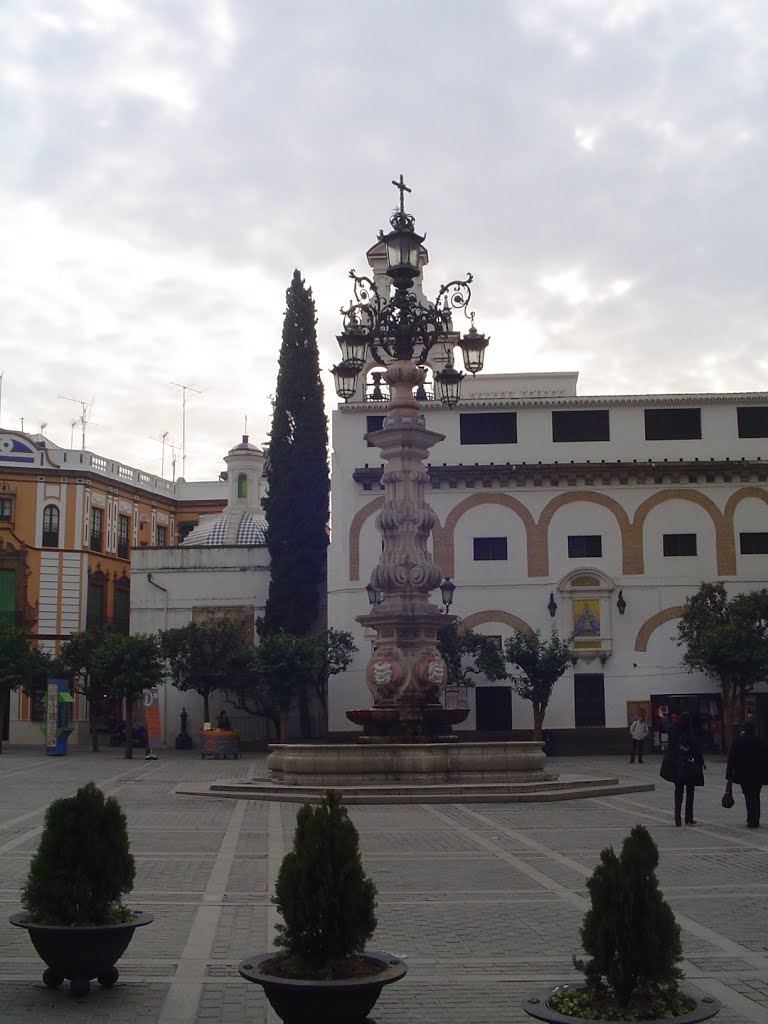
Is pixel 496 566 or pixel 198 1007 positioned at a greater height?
pixel 496 566

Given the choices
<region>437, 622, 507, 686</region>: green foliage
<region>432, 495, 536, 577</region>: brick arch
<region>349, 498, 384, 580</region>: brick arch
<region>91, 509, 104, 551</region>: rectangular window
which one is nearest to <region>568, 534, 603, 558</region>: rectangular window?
<region>432, 495, 536, 577</region>: brick arch

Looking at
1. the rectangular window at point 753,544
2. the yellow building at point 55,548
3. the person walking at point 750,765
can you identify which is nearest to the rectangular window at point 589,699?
the rectangular window at point 753,544

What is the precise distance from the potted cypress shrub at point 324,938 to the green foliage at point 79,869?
130 cm

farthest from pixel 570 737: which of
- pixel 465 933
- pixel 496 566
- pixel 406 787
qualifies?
pixel 465 933

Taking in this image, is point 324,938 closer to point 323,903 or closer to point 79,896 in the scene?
point 323,903

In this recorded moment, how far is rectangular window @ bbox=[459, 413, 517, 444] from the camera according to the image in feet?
128

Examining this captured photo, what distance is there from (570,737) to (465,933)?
28629 mm

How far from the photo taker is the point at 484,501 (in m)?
38.5

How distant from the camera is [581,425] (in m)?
38.9

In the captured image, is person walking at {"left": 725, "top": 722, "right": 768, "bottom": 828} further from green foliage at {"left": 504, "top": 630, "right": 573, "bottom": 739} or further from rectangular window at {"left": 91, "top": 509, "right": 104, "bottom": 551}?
rectangular window at {"left": 91, "top": 509, "right": 104, "bottom": 551}

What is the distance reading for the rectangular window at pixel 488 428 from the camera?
39.0 metres

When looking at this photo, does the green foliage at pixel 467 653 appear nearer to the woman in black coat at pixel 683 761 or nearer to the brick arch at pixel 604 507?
the brick arch at pixel 604 507

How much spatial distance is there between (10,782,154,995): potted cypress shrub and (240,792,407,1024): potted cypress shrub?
128 cm

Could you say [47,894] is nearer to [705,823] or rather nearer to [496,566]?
[705,823]
